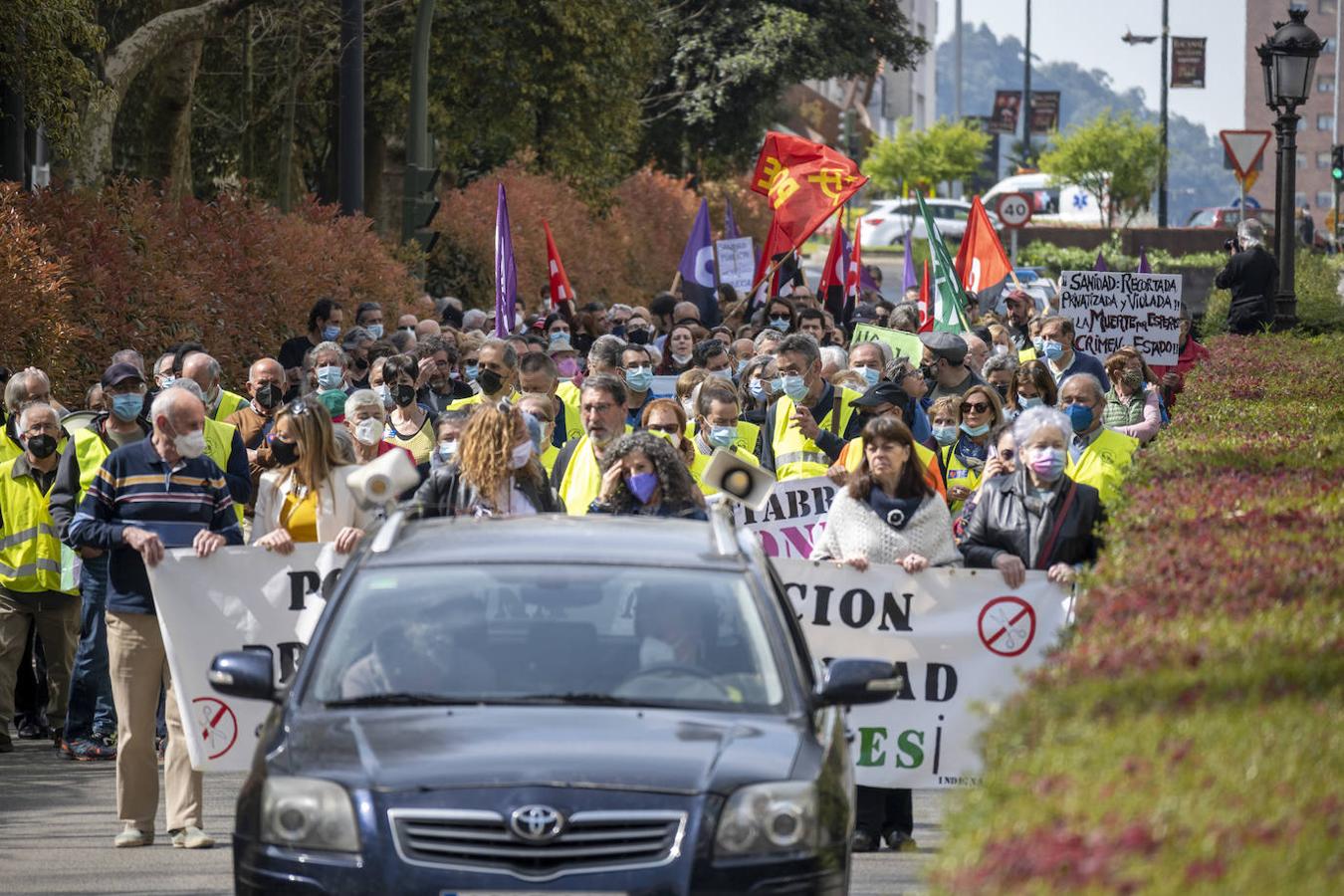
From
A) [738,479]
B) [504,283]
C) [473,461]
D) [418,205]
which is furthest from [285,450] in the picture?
[418,205]

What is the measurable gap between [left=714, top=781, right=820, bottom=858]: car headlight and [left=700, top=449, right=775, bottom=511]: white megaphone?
3653 mm

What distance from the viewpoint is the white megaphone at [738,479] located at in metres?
9.67

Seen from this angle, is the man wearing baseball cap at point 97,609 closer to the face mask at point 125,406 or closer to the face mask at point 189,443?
the face mask at point 125,406

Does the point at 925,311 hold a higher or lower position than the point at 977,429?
higher

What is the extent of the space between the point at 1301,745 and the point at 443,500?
496 centimetres

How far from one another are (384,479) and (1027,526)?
2.45 metres

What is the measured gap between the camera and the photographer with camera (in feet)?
70.2

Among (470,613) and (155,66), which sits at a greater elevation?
(155,66)

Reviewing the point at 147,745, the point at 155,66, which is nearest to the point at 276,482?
the point at 147,745

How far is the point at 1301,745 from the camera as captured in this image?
4.68m

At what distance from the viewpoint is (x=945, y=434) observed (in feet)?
39.3

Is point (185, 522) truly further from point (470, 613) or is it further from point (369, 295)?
point (369, 295)

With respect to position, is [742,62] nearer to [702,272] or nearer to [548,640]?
[702,272]

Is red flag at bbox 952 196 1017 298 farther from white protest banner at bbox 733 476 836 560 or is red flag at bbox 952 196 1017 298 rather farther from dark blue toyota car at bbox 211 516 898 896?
dark blue toyota car at bbox 211 516 898 896
